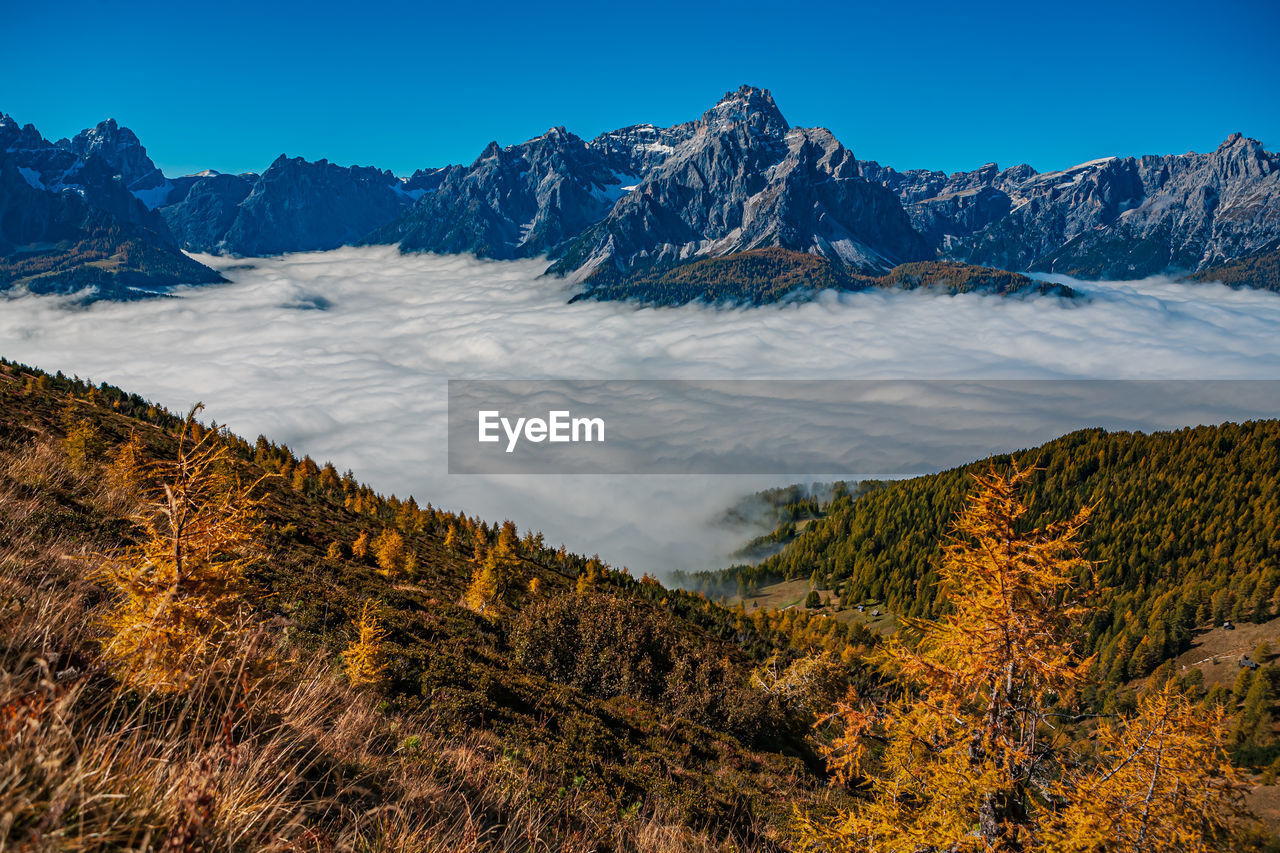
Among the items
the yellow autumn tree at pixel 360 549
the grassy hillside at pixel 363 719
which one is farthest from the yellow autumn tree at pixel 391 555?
the yellow autumn tree at pixel 360 549

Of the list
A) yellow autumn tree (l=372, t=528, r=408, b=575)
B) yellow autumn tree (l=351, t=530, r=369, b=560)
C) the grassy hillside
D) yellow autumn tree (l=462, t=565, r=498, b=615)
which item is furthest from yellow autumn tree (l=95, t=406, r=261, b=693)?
yellow autumn tree (l=351, t=530, r=369, b=560)

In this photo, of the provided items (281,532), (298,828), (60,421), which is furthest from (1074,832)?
(60,421)

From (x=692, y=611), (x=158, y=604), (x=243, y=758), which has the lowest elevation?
(x=692, y=611)

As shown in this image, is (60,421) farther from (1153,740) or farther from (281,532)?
(1153,740)

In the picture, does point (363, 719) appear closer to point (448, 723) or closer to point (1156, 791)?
point (448, 723)

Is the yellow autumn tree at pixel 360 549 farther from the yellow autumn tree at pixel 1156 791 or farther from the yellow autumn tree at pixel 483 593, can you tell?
the yellow autumn tree at pixel 1156 791
